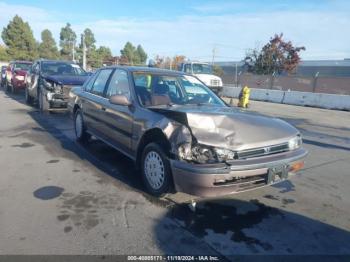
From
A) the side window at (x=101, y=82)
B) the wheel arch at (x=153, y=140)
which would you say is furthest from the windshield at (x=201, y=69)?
the wheel arch at (x=153, y=140)

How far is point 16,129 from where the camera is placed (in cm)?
865

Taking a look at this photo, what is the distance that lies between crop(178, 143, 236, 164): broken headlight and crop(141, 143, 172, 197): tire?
339mm

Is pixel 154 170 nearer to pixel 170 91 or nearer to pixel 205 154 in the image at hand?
pixel 205 154

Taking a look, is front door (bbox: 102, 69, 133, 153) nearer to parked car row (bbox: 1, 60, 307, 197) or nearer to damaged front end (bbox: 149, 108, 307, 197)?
parked car row (bbox: 1, 60, 307, 197)

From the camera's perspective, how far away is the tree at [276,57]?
134ft

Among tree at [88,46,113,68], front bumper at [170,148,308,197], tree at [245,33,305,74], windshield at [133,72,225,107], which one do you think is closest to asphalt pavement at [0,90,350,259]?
front bumper at [170,148,308,197]

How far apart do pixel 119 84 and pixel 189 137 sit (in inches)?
86.6

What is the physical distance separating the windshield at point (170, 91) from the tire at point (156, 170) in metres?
0.76

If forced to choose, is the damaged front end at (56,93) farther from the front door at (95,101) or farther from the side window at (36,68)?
the front door at (95,101)

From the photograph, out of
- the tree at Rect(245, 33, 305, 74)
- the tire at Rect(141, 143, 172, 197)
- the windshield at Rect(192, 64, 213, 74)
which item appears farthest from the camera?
the tree at Rect(245, 33, 305, 74)

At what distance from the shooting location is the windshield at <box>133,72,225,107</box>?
491cm

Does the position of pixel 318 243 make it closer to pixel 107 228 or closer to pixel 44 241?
pixel 107 228

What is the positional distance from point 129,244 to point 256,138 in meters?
1.83

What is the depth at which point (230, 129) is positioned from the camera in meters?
3.95
